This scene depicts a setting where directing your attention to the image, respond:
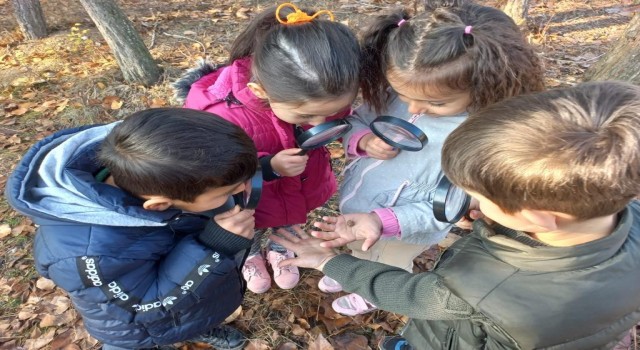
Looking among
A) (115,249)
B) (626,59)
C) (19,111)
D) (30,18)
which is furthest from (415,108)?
(30,18)

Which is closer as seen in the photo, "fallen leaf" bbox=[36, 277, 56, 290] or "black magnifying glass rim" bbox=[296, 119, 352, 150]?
"black magnifying glass rim" bbox=[296, 119, 352, 150]

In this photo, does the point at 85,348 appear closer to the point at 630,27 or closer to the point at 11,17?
the point at 630,27

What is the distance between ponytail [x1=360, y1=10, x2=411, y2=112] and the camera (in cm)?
183

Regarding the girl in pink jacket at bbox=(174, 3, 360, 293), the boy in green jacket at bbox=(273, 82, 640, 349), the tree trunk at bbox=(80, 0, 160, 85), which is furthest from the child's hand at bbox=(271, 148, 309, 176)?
the tree trunk at bbox=(80, 0, 160, 85)

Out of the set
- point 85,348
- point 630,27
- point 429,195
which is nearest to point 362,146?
point 429,195

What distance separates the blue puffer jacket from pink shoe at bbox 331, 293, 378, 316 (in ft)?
3.06

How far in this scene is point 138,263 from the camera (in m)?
1.75

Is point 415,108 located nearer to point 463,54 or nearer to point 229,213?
point 463,54

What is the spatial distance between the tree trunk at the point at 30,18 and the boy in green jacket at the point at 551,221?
235 inches

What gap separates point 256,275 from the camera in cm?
283

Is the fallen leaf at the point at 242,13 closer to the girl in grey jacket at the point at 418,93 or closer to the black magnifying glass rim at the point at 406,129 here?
the girl in grey jacket at the point at 418,93

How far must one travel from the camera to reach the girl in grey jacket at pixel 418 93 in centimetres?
162

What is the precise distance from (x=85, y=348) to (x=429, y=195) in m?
2.16

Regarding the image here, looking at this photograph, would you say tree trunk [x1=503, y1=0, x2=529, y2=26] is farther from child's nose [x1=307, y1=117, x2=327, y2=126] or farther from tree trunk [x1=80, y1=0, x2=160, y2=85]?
child's nose [x1=307, y1=117, x2=327, y2=126]
